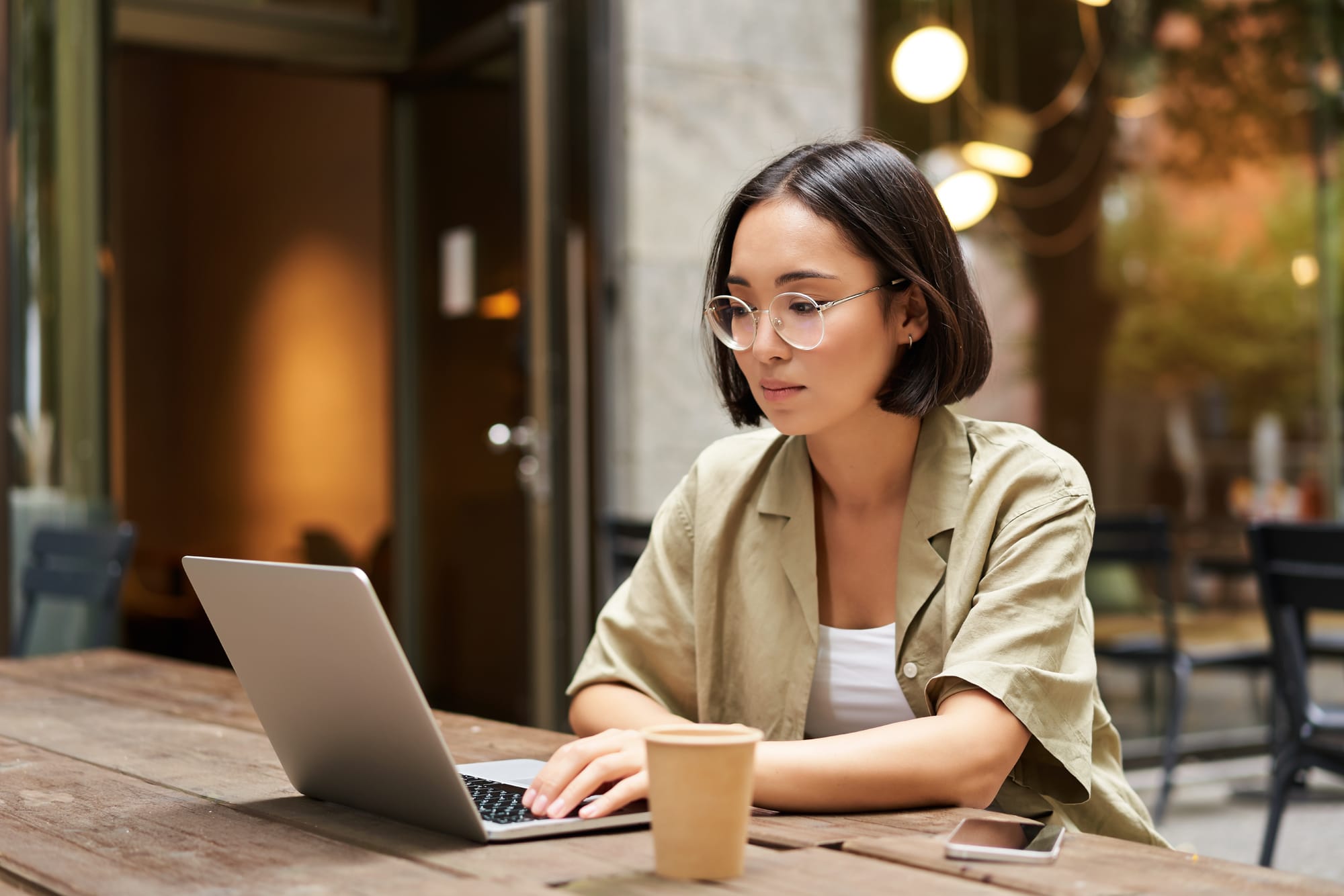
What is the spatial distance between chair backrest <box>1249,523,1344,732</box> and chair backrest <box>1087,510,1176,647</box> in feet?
3.69

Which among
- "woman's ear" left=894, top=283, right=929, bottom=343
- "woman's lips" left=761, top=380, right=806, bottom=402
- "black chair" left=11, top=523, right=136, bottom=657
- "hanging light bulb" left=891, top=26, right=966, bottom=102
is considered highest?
"hanging light bulb" left=891, top=26, right=966, bottom=102

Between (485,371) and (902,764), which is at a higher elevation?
(485,371)

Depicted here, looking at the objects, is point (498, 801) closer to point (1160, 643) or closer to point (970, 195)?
point (1160, 643)

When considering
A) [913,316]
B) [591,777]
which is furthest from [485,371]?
[591,777]

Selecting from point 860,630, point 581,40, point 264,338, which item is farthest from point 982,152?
point 264,338

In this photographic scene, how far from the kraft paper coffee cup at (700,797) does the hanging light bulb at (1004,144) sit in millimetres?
3563

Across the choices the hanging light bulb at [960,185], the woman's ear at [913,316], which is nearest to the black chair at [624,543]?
the woman's ear at [913,316]

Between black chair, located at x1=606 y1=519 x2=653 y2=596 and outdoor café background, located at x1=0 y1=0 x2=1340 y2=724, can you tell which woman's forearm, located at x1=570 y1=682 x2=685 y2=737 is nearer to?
black chair, located at x1=606 y1=519 x2=653 y2=596

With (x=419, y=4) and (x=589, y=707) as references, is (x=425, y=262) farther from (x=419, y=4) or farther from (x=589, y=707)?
(x=589, y=707)

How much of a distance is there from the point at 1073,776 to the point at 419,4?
399cm

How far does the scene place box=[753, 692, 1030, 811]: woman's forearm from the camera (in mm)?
1104

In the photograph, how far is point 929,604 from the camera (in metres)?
1.38

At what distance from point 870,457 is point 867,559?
0.10 m

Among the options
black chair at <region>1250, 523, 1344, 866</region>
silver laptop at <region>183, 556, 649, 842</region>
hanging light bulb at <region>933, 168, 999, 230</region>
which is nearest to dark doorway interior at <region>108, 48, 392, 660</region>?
hanging light bulb at <region>933, 168, 999, 230</region>
